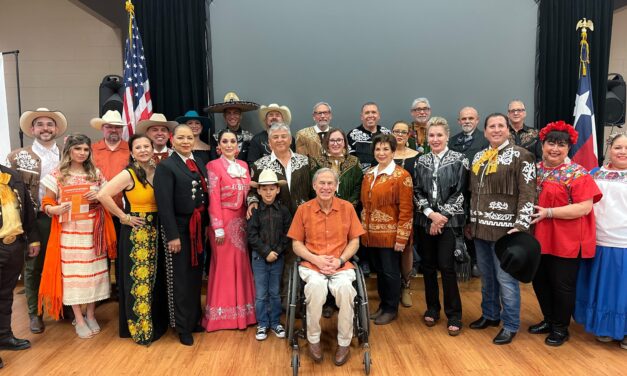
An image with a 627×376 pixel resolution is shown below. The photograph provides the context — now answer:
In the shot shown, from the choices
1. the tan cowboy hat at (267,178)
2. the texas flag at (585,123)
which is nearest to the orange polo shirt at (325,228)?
the tan cowboy hat at (267,178)

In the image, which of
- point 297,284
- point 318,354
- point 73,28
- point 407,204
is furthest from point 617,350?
point 73,28

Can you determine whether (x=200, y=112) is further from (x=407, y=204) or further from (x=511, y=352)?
(x=511, y=352)

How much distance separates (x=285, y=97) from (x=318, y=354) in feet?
9.39

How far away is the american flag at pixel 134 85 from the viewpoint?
13.0 ft

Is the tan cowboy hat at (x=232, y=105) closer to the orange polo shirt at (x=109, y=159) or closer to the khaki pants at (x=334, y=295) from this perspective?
the orange polo shirt at (x=109, y=159)

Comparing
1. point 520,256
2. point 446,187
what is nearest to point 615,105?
point 446,187

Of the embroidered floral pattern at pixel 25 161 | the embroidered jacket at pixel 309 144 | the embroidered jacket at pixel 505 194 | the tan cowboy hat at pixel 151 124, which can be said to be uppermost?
the tan cowboy hat at pixel 151 124

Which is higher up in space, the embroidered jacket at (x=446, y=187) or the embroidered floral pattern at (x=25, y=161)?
the embroidered floral pattern at (x=25, y=161)

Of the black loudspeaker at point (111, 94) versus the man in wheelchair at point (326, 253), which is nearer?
the man in wheelchair at point (326, 253)

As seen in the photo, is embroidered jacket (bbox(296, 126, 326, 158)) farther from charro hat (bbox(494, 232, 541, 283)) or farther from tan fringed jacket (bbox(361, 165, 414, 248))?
charro hat (bbox(494, 232, 541, 283))

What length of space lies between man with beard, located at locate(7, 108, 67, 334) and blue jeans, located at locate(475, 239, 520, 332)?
328 cm

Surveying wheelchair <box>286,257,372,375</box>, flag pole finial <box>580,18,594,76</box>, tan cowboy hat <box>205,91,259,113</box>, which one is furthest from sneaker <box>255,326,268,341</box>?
flag pole finial <box>580,18,594,76</box>

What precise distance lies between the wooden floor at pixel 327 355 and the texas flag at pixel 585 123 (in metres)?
1.96

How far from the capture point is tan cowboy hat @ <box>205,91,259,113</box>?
3883 millimetres
